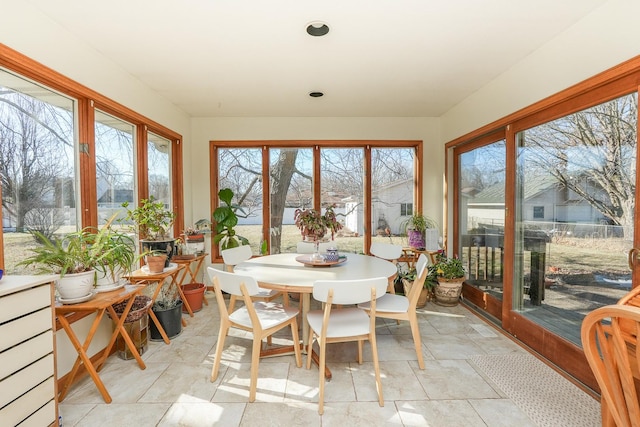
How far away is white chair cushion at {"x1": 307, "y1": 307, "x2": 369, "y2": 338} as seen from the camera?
6.75ft

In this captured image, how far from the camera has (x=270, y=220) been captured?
4.64 m

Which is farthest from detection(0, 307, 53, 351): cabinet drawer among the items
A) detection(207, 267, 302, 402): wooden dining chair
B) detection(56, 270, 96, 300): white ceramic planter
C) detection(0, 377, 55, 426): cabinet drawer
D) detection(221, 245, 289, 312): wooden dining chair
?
detection(221, 245, 289, 312): wooden dining chair

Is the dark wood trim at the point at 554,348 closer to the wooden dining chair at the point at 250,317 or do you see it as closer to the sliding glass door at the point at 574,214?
the sliding glass door at the point at 574,214

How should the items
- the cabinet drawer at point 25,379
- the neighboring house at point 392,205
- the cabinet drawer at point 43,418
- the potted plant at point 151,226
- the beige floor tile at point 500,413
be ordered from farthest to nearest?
the neighboring house at point 392,205, the potted plant at point 151,226, the beige floor tile at point 500,413, the cabinet drawer at point 43,418, the cabinet drawer at point 25,379

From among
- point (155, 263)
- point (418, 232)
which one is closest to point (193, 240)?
point (155, 263)

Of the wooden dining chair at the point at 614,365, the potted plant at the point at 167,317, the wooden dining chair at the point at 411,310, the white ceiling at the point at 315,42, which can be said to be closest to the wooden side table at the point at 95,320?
the potted plant at the point at 167,317

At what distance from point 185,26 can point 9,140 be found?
1.35 meters

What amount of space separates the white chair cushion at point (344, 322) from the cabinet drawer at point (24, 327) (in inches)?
58.2

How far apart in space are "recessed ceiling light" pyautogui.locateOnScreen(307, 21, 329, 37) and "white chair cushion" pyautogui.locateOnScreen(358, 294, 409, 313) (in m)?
2.13

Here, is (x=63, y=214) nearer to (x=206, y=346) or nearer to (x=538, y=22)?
(x=206, y=346)

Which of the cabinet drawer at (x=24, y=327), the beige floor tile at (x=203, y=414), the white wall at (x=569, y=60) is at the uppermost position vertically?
the white wall at (x=569, y=60)

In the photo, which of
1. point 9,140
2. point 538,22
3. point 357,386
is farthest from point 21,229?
point 538,22

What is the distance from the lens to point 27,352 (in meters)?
1.45

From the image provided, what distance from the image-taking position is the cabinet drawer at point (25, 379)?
1342mm
